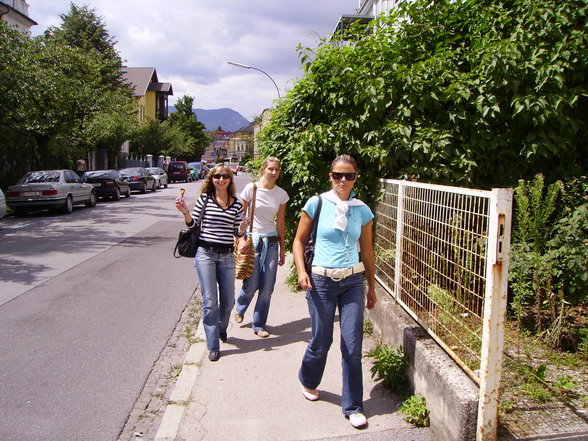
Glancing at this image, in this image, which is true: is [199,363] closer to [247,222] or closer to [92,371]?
[92,371]

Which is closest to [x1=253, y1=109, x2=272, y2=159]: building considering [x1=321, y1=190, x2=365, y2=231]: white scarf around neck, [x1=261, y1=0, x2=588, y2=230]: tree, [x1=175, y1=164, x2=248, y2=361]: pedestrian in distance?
[x1=261, y1=0, x2=588, y2=230]: tree

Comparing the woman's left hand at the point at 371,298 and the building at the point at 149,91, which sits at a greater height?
the building at the point at 149,91

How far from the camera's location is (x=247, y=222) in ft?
16.2

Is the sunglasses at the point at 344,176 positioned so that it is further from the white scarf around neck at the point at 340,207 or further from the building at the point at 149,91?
the building at the point at 149,91

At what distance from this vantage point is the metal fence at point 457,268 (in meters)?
2.81

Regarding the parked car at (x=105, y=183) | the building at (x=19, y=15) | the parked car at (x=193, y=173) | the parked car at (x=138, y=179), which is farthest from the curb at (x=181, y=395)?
Result: the parked car at (x=193, y=173)

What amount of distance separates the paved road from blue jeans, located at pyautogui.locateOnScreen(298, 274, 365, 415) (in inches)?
62.4

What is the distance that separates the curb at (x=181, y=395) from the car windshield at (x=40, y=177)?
15.4m

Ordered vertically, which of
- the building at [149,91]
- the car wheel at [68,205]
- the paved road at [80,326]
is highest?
the building at [149,91]

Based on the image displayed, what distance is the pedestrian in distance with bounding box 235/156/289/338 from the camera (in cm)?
532

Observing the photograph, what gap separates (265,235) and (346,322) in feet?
6.47

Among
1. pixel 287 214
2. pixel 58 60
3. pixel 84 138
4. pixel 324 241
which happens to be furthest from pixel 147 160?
pixel 324 241

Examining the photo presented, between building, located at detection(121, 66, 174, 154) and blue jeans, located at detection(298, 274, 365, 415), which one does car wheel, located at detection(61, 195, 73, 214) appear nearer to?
blue jeans, located at detection(298, 274, 365, 415)

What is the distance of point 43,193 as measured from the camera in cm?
1753
